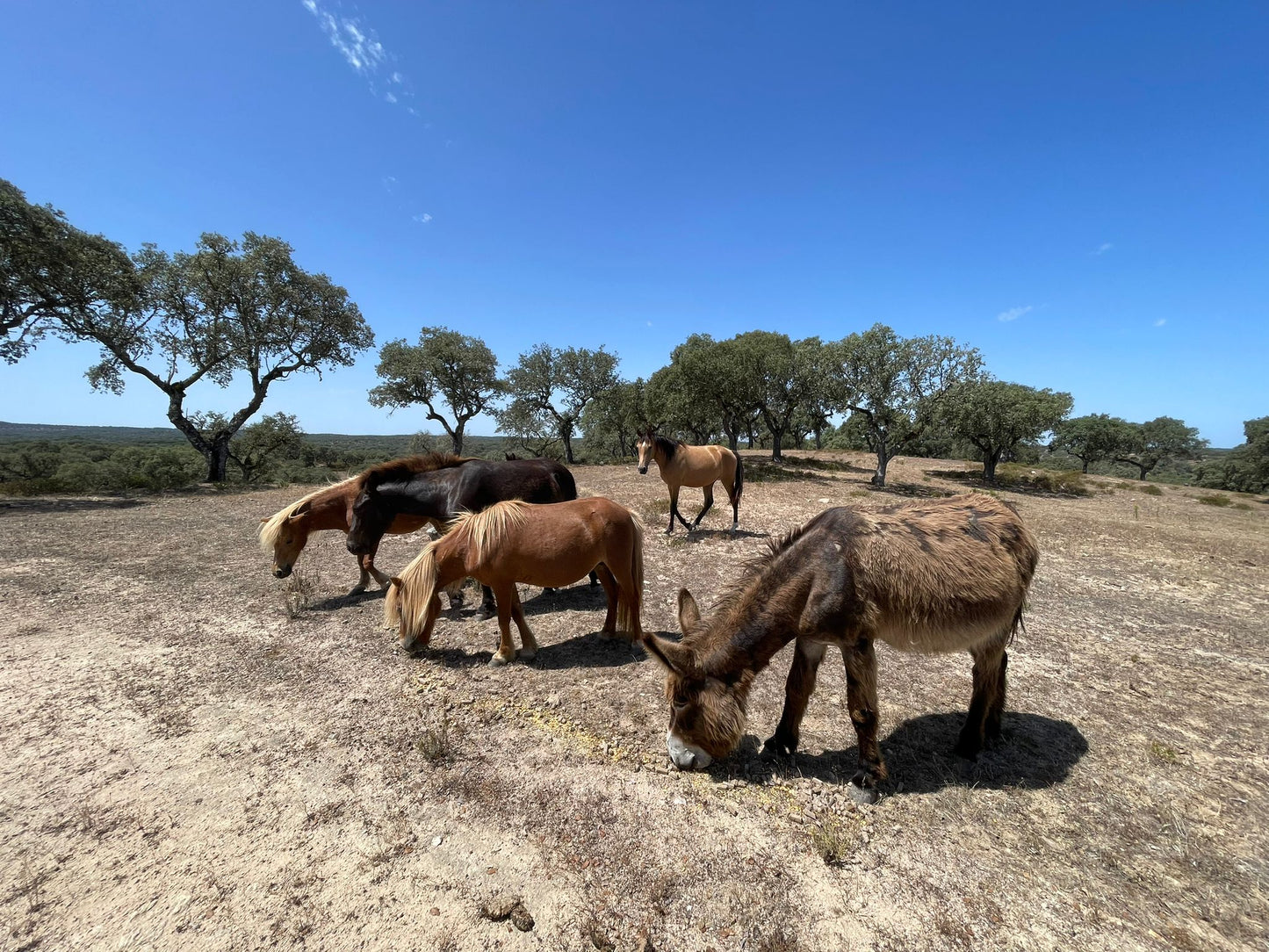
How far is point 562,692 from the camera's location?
14.4ft

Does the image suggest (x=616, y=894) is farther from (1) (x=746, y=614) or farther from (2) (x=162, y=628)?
(2) (x=162, y=628)

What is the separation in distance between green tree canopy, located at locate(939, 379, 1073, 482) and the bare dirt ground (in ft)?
51.9

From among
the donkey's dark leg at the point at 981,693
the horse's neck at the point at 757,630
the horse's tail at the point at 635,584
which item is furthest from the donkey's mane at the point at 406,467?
the donkey's dark leg at the point at 981,693

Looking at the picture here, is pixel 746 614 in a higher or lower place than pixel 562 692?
higher

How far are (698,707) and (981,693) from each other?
98.2 inches

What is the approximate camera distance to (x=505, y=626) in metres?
4.78

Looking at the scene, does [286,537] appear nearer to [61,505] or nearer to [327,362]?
[61,505]

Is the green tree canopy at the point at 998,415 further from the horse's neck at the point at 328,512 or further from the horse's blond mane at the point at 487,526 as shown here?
the horse's neck at the point at 328,512

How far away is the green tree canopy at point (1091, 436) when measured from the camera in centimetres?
3469

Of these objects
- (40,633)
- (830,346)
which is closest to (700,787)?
(40,633)

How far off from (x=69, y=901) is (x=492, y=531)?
3293 mm

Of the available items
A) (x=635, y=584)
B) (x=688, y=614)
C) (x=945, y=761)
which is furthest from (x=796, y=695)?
(x=635, y=584)

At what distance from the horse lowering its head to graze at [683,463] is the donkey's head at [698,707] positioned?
7154 millimetres

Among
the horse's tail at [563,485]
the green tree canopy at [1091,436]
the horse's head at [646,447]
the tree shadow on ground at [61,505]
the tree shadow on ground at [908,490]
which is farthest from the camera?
the green tree canopy at [1091,436]
